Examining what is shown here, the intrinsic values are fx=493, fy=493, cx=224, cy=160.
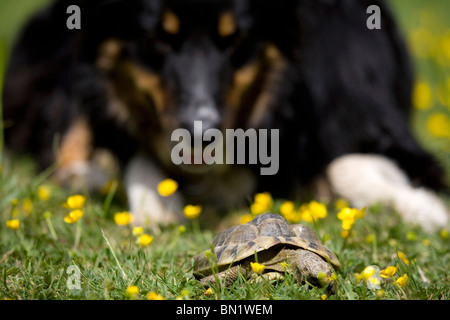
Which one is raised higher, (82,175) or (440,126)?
(440,126)

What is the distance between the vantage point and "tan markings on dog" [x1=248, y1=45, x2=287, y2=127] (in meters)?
2.90

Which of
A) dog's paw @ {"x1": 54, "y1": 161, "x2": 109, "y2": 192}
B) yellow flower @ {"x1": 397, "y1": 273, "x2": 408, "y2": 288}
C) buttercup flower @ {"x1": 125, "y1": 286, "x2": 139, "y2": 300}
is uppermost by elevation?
dog's paw @ {"x1": 54, "y1": 161, "x2": 109, "y2": 192}

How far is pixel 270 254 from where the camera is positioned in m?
1.68

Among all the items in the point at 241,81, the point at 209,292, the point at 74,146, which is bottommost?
the point at 209,292

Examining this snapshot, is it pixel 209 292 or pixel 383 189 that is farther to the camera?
pixel 383 189

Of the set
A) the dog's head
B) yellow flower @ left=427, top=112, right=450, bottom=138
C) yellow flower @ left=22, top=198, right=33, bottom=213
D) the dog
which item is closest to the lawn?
yellow flower @ left=22, top=198, right=33, bottom=213

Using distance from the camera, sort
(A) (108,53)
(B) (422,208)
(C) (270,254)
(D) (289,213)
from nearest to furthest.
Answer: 1. (C) (270,254)
2. (D) (289,213)
3. (B) (422,208)
4. (A) (108,53)

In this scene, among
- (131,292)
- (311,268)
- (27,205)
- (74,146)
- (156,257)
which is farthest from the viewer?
(74,146)

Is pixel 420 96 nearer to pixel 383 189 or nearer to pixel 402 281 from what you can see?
pixel 383 189

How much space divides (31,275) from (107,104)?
155 centimetres

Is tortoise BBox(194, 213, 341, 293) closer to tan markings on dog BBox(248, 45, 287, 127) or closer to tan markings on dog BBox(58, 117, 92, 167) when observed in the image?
tan markings on dog BBox(248, 45, 287, 127)

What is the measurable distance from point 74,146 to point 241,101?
132 centimetres

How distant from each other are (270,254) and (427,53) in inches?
190

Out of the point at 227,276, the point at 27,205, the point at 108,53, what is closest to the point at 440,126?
the point at 108,53
